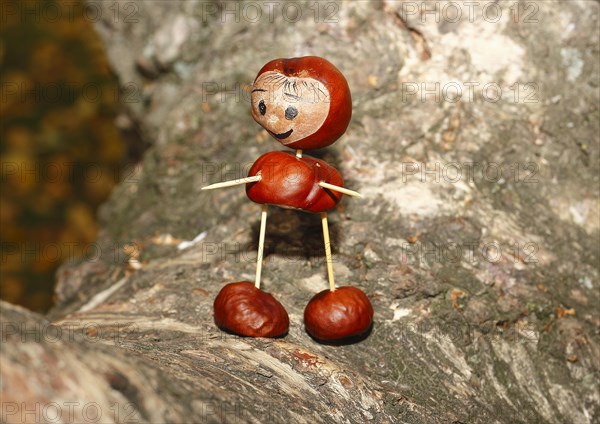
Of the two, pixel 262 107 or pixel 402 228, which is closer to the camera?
pixel 262 107

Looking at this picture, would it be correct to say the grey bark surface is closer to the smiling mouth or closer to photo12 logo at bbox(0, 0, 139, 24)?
the smiling mouth

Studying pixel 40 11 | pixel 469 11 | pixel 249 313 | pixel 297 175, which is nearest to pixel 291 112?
pixel 297 175

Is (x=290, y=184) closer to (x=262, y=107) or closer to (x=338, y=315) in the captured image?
(x=262, y=107)

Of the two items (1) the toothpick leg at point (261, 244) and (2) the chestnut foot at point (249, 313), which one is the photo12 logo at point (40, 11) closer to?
(1) the toothpick leg at point (261, 244)

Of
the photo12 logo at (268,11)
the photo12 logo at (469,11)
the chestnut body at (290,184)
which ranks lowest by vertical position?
the chestnut body at (290,184)

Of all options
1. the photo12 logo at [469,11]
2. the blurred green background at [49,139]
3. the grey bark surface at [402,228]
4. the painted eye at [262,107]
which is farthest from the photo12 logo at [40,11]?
the painted eye at [262,107]
